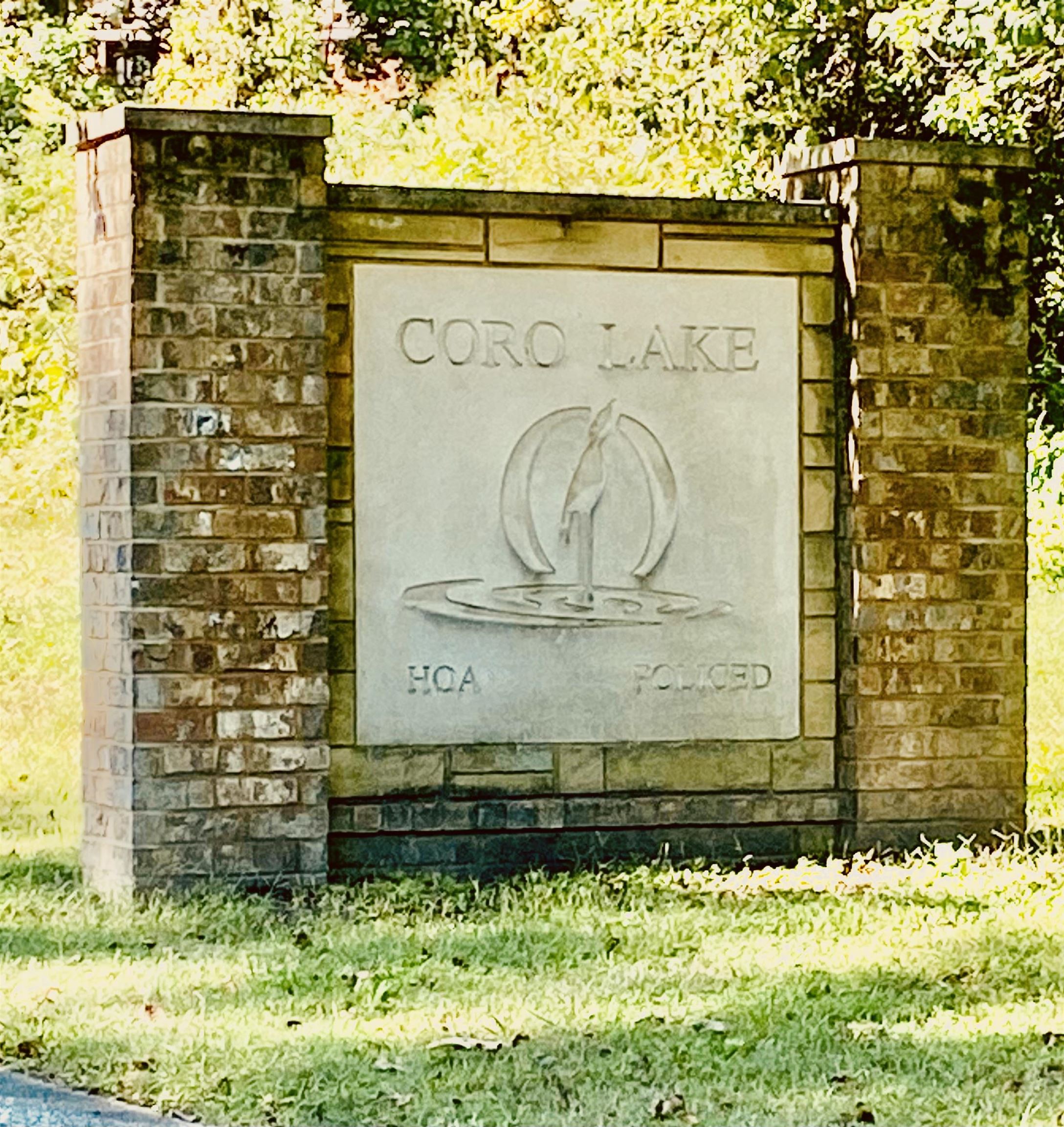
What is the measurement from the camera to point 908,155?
1114 cm

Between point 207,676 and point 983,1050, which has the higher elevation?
point 207,676

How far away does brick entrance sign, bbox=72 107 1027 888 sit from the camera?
33.3 feet

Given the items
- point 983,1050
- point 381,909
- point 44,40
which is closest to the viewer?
point 983,1050

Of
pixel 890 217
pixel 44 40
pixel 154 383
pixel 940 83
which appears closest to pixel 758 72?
pixel 940 83

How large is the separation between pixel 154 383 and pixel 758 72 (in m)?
4.65

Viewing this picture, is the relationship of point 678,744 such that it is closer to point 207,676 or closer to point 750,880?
point 750,880

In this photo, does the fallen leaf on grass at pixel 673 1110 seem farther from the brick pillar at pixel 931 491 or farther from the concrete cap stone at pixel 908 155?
the concrete cap stone at pixel 908 155

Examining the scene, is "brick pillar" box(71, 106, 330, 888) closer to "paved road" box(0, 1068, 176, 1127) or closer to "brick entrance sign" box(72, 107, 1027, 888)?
"brick entrance sign" box(72, 107, 1027, 888)

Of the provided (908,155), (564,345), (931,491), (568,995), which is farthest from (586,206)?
(568,995)

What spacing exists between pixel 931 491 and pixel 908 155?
1.41 metres

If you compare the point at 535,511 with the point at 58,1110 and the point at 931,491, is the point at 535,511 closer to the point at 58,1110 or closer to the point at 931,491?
the point at 931,491

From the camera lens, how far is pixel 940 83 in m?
13.7

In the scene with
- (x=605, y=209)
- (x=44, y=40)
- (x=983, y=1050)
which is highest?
(x=44, y=40)

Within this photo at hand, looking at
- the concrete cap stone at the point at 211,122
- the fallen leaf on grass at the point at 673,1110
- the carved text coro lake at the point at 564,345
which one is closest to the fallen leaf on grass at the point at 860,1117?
the fallen leaf on grass at the point at 673,1110
